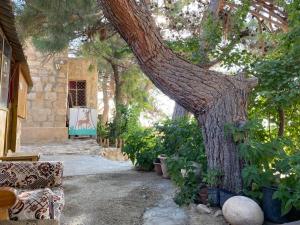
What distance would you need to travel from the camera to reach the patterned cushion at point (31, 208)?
5.20 feet

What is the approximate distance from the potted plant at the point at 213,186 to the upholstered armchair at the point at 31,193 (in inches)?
54.2

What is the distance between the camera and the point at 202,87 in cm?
322

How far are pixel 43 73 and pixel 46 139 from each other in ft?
7.30

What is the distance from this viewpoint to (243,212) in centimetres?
261

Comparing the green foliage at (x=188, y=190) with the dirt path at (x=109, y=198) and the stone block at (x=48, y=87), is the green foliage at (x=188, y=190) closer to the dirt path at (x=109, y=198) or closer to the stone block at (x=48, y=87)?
the dirt path at (x=109, y=198)

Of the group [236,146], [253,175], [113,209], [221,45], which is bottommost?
[113,209]

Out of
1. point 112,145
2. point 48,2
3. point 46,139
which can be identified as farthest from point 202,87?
point 46,139

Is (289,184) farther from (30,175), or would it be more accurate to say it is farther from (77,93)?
(77,93)

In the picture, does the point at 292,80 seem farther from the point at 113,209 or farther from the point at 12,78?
the point at 12,78

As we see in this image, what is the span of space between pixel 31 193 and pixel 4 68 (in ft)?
8.67

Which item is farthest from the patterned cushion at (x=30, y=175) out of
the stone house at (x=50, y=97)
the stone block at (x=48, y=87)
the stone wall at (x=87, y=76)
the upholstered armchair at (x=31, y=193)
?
the stone wall at (x=87, y=76)

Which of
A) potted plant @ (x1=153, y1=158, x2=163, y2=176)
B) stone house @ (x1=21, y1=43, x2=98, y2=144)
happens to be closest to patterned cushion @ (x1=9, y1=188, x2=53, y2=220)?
potted plant @ (x1=153, y1=158, x2=163, y2=176)

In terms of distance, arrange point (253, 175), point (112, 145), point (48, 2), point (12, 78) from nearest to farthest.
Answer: point (253, 175), point (12, 78), point (48, 2), point (112, 145)

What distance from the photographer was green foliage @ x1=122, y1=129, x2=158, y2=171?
5.71 meters
